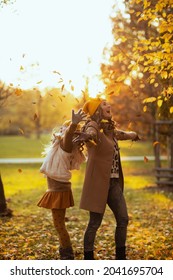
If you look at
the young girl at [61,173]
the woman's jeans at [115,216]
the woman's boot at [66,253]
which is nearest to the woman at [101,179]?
the woman's jeans at [115,216]

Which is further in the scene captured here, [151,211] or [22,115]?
[22,115]

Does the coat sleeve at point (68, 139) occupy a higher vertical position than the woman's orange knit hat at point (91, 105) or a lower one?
lower

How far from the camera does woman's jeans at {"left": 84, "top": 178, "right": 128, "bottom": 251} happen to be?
6098 millimetres

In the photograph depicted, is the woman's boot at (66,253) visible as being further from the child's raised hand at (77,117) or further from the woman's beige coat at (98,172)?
the child's raised hand at (77,117)

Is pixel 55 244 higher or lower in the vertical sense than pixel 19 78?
lower

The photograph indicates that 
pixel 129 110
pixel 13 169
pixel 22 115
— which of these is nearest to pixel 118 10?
pixel 129 110

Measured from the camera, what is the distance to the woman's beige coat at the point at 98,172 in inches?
240

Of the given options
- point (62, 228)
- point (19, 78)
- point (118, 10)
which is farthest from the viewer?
point (118, 10)

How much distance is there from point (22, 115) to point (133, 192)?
3831 centimetres

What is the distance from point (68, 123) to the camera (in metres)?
6.62

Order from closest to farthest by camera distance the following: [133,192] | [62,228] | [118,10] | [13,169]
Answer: [62,228], [133,192], [118,10], [13,169]

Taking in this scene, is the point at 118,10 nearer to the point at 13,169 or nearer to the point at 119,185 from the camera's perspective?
the point at 13,169

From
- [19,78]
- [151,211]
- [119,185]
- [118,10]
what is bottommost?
[151,211]

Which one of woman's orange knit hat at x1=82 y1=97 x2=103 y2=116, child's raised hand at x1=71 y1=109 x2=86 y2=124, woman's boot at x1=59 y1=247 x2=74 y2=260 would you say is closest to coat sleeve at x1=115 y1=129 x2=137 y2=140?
woman's orange knit hat at x1=82 y1=97 x2=103 y2=116
